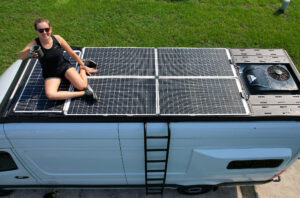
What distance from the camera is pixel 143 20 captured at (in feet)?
32.6

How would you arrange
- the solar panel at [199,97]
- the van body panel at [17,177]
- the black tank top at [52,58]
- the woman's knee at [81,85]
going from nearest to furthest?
1. the solar panel at [199,97]
2. the woman's knee at [81,85]
3. the black tank top at [52,58]
4. the van body panel at [17,177]

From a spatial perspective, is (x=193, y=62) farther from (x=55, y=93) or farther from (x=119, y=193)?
(x=119, y=193)

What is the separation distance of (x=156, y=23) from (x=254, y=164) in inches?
283

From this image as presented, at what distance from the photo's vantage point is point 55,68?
14.1 feet

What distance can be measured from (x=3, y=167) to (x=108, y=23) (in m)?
7.10

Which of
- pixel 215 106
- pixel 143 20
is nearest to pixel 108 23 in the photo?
pixel 143 20

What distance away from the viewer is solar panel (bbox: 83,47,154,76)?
14.9 feet

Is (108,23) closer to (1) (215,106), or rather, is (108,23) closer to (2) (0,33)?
(2) (0,33)

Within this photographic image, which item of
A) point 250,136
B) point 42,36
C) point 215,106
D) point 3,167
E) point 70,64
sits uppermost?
point 42,36

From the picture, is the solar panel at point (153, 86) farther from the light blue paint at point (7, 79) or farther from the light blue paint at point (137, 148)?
the light blue paint at point (7, 79)

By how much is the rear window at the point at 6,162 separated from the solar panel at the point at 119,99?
5.51 feet

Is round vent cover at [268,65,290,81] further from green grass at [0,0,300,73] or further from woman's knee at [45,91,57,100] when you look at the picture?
green grass at [0,0,300,73]

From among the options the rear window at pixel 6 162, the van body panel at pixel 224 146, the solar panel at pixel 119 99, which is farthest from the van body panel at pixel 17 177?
the van body panel at pixel 224 146

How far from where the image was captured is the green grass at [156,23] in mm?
9086
